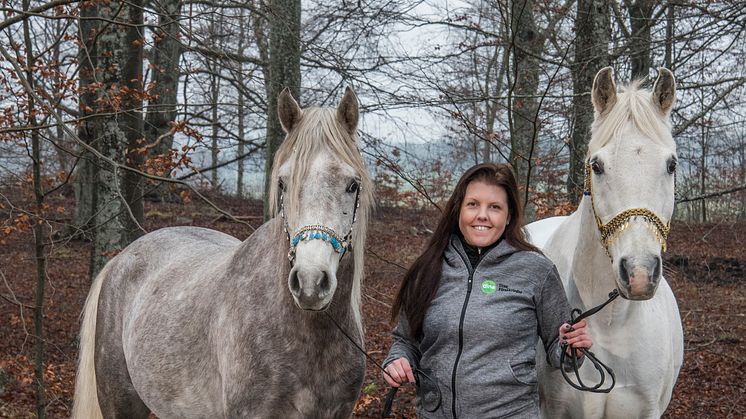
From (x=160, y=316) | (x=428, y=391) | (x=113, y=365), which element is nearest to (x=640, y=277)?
(x=428, y=391)

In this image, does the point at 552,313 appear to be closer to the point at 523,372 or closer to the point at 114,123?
the point at 523,372

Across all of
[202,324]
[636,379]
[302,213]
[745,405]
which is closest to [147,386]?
[202,324]

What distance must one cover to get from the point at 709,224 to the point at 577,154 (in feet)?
42.3

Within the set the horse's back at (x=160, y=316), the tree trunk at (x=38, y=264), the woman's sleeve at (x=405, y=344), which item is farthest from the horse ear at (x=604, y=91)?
the tree trunk at (x=38, y=264)

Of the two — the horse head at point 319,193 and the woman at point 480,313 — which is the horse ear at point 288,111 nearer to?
the horse head at point 319,193

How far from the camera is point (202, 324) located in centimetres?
328

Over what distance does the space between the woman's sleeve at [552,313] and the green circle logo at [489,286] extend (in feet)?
0.61

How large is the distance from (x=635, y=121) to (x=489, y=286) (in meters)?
0.86

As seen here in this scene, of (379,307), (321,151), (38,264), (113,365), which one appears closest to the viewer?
(321,151)

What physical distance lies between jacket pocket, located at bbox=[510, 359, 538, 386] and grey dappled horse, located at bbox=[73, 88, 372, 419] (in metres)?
0.74

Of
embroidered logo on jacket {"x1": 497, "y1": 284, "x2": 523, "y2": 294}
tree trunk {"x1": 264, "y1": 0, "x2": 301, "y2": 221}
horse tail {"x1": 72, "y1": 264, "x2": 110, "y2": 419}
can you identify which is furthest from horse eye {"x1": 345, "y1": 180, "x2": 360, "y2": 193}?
tree trunk {"x1": 264, "y1": 0, "x2": 301, "y2": 221}

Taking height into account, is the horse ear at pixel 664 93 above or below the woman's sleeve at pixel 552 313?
above

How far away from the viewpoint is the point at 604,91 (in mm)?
2814

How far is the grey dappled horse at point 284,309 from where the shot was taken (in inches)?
101
